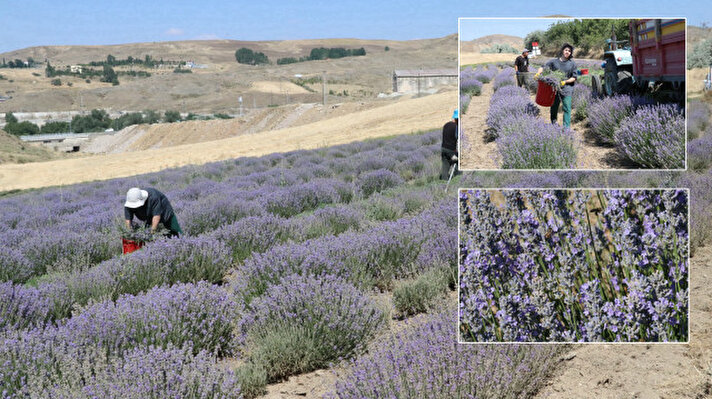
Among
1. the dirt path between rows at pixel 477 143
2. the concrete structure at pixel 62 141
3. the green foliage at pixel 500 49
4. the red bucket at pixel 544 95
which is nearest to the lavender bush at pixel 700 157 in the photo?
the dirt path between rows at pixel 477 143

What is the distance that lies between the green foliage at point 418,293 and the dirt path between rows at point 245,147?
2359cm

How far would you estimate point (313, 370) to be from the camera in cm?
402

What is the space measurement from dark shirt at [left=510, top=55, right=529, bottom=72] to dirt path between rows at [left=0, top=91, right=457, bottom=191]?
25608 mm

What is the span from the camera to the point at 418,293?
15.3ft

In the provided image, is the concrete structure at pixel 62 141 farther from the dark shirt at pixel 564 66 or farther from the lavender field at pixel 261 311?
the dark shirt at pixel 564 66

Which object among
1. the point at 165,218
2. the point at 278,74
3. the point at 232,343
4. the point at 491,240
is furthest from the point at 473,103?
the point at 278,74

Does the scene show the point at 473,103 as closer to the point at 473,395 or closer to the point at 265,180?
the point at 473,395

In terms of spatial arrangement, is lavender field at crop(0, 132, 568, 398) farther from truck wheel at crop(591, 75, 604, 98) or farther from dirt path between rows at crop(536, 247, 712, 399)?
truck wheel at crop(591, 75, 604, 98)

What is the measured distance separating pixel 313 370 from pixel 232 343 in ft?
2.24

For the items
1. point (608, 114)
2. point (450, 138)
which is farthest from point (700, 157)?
point (608, 114)

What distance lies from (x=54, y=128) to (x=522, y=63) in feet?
275

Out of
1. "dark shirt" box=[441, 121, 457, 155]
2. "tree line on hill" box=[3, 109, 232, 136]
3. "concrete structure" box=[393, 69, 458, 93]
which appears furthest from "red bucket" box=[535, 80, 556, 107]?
"tree line on hill" box=[3, 109, 232, 136]

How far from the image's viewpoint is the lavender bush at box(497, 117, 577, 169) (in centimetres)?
253

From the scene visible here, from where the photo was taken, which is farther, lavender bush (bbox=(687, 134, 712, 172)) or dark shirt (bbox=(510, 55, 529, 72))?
lavender bush (bbox=(687, 134, 712, 172))
